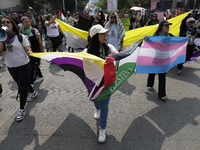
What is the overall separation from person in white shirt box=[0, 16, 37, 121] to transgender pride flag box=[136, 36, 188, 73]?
2.38 meters

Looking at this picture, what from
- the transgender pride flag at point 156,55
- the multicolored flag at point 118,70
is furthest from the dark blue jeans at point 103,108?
the transgender pride flag at point 156,55

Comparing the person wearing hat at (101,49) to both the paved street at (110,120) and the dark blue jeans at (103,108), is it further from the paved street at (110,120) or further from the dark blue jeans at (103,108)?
the paved street at (110,120)

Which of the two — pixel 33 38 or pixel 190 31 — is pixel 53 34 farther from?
pixel 190 31

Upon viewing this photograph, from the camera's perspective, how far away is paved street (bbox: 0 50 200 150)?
8.52 feet

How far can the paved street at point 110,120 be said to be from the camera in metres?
2.60

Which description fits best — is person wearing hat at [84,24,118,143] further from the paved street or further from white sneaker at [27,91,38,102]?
white sneaker at [27,91,38,102]

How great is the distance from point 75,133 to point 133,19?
27.7ft

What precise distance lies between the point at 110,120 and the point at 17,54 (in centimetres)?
223

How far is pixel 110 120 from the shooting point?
3146 mm

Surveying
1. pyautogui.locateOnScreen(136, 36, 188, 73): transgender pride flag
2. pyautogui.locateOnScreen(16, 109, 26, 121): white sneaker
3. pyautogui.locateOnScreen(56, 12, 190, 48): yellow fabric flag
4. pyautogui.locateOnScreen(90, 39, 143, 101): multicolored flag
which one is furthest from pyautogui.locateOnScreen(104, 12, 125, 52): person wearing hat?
pyautogui.locateOnScreen(16, 109, 26, 121): white sneaker

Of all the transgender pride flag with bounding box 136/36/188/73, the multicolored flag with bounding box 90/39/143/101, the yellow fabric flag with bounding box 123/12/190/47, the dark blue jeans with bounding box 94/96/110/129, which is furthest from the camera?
the yellow fabric flag with bounding box 123/12/190/47

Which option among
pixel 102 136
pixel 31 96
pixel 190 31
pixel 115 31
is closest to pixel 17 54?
pixel 31 96

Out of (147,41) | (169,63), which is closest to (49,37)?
(147,41)

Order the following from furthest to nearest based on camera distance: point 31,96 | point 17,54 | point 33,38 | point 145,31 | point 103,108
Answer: point 145,31 → point 33,38 → point 31,96 → point 17,54 → point 103,108
